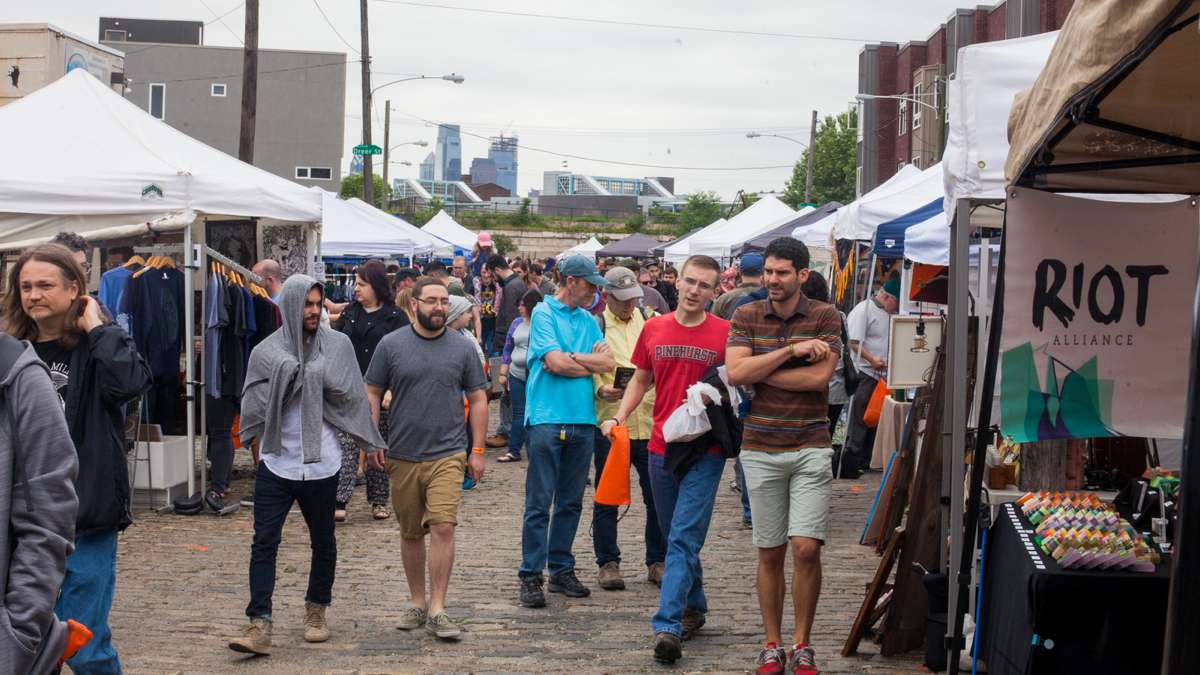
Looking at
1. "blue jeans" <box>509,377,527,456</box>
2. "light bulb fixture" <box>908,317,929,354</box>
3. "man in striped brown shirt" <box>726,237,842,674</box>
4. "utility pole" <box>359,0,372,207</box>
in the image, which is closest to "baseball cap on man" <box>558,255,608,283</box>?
"man in striped brown shirt" <box>726,237,842,674</box>

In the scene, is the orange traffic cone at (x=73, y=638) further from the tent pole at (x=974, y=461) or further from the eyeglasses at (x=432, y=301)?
the eyeglasses at (x=432, y=301)

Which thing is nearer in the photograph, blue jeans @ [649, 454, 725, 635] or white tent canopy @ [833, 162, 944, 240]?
blue jeans @ [649, 454, 725, 635]

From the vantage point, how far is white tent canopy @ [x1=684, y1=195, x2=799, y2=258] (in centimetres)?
2838

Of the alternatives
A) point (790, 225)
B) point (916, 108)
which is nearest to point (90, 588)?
point (790, 225)

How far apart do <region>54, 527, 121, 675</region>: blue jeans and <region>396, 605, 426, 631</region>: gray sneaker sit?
254 cm

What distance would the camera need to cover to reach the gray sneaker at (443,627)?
24.5 ft

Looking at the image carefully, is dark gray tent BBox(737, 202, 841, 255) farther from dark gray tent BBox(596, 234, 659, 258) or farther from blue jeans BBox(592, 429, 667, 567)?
dark gray tent BBox(596, 234, 659, 258)

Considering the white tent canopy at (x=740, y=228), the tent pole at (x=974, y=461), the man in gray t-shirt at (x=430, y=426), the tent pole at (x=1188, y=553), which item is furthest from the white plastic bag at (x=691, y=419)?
the white tent canopy at (x=740, y=228)

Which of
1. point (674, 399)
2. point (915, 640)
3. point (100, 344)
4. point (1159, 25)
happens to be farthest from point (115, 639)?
point (1159, 25)

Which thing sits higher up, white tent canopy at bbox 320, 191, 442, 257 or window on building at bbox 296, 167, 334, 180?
window on building at bbox 296, 167, 334, 180

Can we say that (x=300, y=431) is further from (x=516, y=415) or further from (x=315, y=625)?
(x=516, y=415)

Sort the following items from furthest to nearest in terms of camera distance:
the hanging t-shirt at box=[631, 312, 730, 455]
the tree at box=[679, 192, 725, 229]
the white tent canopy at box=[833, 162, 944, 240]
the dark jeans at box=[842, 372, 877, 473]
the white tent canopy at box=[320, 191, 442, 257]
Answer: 1. the tree at box=[679, 192, 725, 229]
2. the white tent canopy at box=[320, 191, 442, 257]
3. the white tent canopy at box=[833, 162, 944, 240]
4. the dark jeans at box=[842, 372, 877, 473]
5. the hanging t-shirt at box=[631, 312, 730, 455]

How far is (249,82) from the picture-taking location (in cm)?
2241

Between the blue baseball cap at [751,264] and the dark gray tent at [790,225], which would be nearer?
the blue baseball cap at [751,264]
